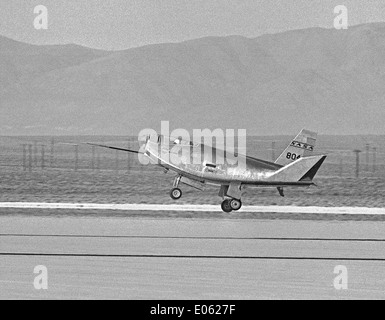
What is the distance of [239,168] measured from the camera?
18.2 meters

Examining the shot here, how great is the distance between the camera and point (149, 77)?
513 feet

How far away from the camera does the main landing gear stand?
19219mm

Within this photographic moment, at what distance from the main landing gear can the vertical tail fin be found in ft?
5.18

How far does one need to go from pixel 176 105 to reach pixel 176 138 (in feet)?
390

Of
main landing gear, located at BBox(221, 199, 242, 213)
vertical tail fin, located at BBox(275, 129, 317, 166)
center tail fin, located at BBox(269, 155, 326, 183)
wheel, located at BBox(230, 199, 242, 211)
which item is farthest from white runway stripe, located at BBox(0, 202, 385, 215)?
center tail fin, located at BBox(269, 155, 326, 183)

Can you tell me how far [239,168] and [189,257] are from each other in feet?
A: 15.6

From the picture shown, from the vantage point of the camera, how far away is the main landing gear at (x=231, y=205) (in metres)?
19.2

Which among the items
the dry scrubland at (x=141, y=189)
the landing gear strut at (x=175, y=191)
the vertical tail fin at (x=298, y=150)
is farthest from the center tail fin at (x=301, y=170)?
the landing gear strut at (x=175, y=191)

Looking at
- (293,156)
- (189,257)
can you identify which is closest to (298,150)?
(293,156)

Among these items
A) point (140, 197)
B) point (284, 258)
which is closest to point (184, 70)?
point (140, 197)

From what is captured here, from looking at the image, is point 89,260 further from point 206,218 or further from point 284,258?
point 206,218

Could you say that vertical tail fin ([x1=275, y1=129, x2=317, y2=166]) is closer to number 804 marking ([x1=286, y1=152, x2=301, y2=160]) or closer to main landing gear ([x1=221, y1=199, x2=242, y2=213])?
number 804 marking ([x1=286, y1=152, x2=301, y2=160])

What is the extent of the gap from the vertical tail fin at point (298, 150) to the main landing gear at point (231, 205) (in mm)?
1579

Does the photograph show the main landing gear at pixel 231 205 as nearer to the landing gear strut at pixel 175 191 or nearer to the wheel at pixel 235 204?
the wheel at pixel 235 204
